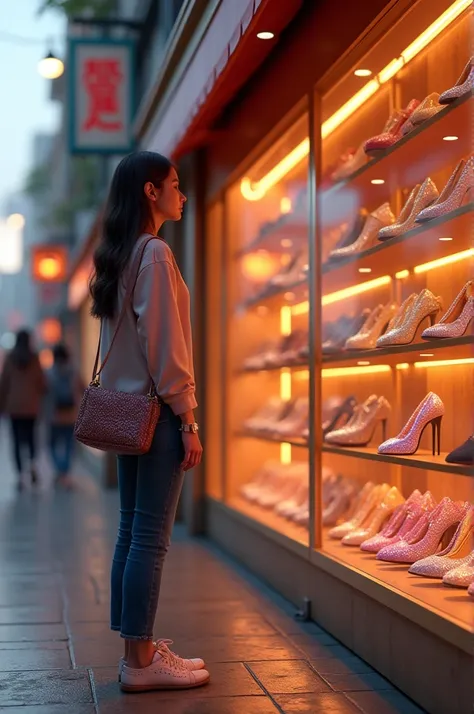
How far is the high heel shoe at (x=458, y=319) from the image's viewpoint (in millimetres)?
3840

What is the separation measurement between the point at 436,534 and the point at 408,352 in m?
0.71

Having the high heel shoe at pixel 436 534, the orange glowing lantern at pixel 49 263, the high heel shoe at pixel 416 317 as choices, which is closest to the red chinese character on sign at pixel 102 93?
the high heel shoe at pixel 416 317

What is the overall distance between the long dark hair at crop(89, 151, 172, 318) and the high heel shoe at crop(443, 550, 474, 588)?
148 cm

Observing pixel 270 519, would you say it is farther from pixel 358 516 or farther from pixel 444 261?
pixel 444 261

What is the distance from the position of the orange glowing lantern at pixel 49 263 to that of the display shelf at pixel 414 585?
19024 mm

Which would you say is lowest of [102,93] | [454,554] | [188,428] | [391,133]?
[454,554]

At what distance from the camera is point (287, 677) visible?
3971 millimetres

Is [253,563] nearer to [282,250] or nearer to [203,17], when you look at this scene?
[282,250]

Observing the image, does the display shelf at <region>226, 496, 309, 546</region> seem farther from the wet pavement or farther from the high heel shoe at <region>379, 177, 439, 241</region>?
the high heel shoe at <region>379, 177, 439, 241</region>

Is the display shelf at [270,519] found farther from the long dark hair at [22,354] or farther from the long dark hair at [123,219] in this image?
the long dark hair at [22,354]

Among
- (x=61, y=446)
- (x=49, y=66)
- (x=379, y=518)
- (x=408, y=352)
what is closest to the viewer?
(x=408, y=352)

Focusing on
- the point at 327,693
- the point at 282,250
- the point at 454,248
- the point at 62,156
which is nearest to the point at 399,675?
the point at 327,693

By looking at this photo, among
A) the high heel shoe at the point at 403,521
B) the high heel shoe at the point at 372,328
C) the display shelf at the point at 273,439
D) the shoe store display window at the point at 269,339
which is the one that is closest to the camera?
the high heel shoe at the point at 403,521

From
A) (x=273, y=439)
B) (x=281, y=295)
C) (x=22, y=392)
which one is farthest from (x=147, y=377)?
(x=22, y=392)
